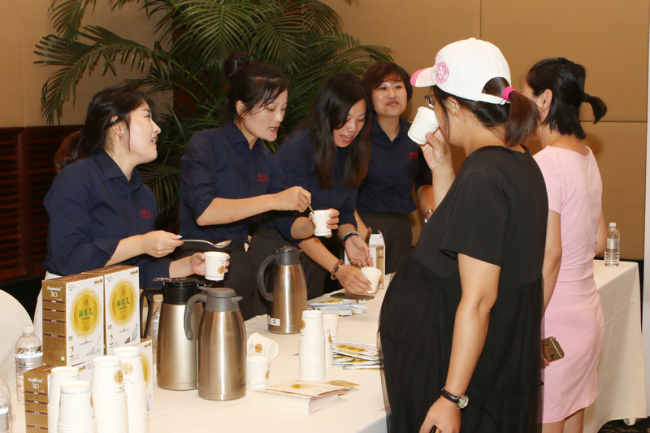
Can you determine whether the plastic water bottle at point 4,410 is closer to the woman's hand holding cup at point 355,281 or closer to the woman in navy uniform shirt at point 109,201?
the woman in navy uniform shirt at point 109,201

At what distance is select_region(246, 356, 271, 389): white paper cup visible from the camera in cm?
151

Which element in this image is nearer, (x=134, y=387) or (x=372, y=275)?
(x=134, y=387)

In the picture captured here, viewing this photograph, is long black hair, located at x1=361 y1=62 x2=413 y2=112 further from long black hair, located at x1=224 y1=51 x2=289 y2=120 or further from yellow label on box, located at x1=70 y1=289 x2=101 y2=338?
yellow label on box, located at x1=70 y1=289 x2=101 y2=338

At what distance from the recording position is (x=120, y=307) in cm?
130

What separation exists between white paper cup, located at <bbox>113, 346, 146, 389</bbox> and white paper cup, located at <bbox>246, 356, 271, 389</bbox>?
390 mm

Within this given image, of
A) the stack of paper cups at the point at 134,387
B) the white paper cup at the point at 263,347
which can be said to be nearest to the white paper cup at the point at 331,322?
the white paper cup at the point at 263,347

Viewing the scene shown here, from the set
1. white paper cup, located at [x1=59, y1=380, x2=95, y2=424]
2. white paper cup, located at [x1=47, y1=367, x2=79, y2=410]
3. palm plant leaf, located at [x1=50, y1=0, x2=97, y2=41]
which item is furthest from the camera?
palm plant leaf, located at [x1=50, y1=0, x2=97, y2=41]

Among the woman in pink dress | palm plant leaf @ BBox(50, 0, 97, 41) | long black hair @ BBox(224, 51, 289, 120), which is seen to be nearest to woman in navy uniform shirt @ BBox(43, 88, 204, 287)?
long black hair @ BBox(224, 51, 289, 120)

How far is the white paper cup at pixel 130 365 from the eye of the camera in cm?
115

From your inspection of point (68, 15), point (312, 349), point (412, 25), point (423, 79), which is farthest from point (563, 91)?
point (68, 15)

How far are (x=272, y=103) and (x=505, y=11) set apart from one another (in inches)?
97.6

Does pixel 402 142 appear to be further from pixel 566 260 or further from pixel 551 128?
pixel 566 260

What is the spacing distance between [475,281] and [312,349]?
1.79 ft

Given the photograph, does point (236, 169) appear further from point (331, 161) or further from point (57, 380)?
point (57, 380)
